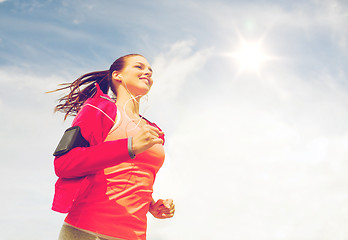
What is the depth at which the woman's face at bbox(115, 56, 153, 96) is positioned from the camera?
160 inches

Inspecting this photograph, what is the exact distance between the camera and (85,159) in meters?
2.98

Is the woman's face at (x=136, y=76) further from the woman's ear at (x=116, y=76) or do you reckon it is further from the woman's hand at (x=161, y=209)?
the woman's hand at (x=161, y=209)

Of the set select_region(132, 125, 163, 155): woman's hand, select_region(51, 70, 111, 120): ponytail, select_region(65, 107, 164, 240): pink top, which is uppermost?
select_region(51, 70, 111, 120): ponytail

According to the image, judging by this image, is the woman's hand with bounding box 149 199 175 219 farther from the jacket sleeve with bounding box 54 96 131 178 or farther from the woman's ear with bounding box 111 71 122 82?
the woman's ear with bounding box 111 71 122 82

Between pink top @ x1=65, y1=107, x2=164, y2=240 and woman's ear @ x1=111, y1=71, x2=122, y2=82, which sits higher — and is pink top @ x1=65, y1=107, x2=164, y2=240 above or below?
below

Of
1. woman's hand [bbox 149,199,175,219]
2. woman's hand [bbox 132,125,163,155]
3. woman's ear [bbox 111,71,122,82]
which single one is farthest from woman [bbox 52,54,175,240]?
woman's hand [bbox 149,199,175,219]

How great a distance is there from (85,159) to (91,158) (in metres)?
0.05

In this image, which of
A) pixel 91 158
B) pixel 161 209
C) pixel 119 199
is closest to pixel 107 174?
pixel 119 199

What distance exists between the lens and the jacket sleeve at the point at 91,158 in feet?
9.72

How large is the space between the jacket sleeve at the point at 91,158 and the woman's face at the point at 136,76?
3.88ft

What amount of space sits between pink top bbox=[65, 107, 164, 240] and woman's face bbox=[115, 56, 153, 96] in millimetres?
550

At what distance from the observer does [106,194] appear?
3254 millimetres

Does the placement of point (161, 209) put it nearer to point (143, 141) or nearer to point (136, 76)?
point (143, 141)

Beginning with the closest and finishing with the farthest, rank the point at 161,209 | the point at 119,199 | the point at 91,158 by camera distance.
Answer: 1. the point at 91,158
2. the point at 119,199
3. the point at 161,209
